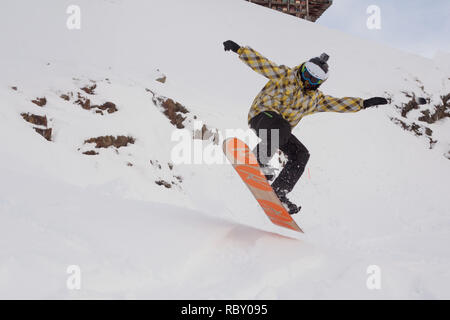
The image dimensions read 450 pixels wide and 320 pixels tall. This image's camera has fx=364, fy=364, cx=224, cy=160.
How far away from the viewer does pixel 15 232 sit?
2465 mm

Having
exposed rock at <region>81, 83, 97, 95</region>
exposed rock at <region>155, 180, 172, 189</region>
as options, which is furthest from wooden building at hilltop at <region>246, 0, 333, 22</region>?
exposed rock at <region>155, 180, 172, 189</region>

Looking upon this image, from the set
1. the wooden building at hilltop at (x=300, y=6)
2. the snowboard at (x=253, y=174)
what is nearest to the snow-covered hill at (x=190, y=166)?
the snowboard at (x=253, y=174)

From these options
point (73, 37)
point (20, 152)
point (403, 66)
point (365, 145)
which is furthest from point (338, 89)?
point (20, 152)

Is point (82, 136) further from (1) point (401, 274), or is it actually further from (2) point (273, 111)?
(1) point (401, 274)

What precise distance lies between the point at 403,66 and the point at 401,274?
16.2 meters

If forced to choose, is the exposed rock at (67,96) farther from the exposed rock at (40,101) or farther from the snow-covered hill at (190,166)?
the exposed rock at (40,101)

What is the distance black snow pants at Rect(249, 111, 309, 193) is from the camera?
12.8 ft

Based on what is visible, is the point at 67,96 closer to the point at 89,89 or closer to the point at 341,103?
the point at 89,89

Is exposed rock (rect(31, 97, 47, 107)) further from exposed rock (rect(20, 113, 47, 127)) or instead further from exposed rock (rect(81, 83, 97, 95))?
exposed rock (rect(81, 83, 97, 95))

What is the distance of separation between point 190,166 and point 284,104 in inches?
162

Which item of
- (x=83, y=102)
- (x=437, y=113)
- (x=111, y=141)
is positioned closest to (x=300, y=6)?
(x=437, y=113)

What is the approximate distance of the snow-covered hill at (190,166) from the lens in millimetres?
2369

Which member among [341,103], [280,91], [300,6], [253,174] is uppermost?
[280,91]

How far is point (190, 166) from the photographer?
7.87m
